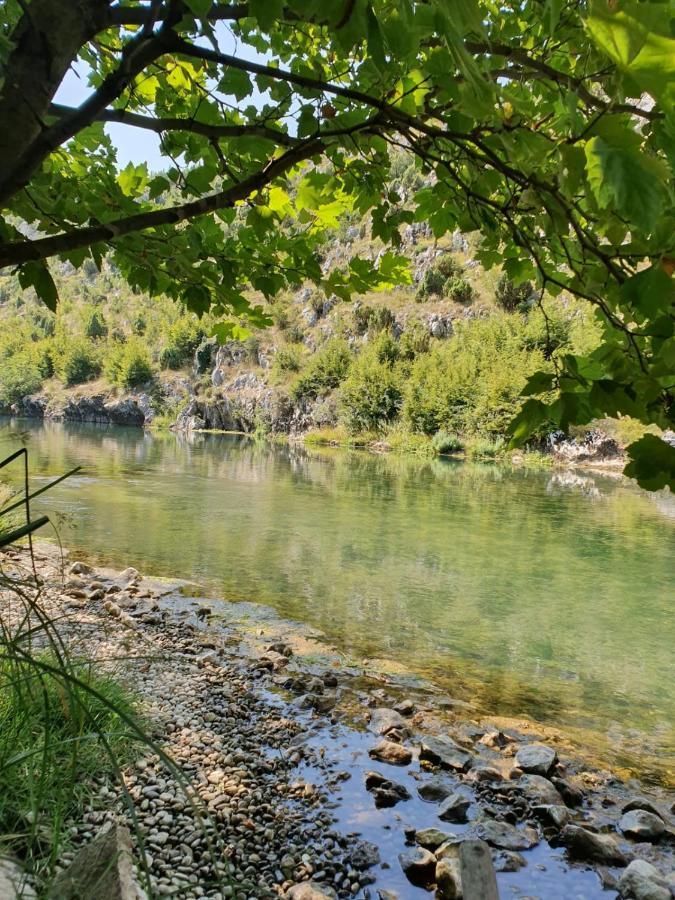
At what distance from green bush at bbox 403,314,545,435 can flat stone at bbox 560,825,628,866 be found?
96.1 feet

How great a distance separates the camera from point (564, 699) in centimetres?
447

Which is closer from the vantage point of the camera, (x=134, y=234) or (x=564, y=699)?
(x=134, y=234)

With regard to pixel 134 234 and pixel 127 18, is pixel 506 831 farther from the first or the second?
pixel 127 18

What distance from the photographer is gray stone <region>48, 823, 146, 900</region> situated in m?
1.36

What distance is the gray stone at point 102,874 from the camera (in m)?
1.36

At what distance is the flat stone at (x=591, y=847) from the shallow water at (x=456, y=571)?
106 centimetres

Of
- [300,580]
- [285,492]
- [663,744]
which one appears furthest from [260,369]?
[663,744]

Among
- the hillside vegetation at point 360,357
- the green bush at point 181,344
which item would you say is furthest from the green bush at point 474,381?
the green bush at point 181,344

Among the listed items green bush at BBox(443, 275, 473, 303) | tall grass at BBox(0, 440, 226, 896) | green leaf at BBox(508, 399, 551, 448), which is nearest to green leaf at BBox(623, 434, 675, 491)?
green leaf at BBox(508, 399, 551, 448)

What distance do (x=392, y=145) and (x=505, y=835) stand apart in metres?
2.75

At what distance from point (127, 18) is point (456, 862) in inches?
111

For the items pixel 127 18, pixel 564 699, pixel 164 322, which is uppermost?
pixel 164 322

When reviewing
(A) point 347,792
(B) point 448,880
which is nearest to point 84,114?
(B) point 448,880

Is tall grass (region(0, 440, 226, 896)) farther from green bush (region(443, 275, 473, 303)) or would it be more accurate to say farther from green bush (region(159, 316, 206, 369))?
green bush (region(159, 316, 206, 369))
